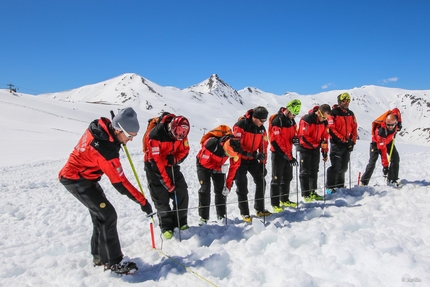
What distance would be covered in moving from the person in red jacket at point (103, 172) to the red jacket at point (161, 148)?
1068 mm

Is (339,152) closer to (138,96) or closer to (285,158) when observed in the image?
(285,158)

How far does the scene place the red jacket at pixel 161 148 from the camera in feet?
17.5

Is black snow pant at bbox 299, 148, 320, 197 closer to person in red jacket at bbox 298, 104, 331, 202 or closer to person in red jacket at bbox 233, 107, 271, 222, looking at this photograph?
person in red jacket at bbox 298, 104, 331, 202

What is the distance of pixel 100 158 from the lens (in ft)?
13.1

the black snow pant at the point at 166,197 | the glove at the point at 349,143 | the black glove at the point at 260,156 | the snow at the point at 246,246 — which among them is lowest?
the snow at the point at 246,246

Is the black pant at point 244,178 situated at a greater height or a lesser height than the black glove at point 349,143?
lesser

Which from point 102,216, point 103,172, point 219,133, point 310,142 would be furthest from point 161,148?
point 310,142

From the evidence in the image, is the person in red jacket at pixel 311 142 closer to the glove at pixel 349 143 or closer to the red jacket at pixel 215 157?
the glove at pixel 349 143

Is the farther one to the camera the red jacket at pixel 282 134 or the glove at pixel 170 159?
the red jacket at pixel 282 134

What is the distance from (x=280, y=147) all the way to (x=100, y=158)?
399cm

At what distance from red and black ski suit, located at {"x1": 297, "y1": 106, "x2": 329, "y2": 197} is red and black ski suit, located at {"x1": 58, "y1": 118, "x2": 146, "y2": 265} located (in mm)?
4404

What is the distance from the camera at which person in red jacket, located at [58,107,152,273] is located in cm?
401

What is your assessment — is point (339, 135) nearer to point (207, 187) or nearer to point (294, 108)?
point (294, 108)

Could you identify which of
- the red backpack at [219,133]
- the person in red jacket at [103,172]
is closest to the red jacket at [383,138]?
the red backpack at [219,133]
